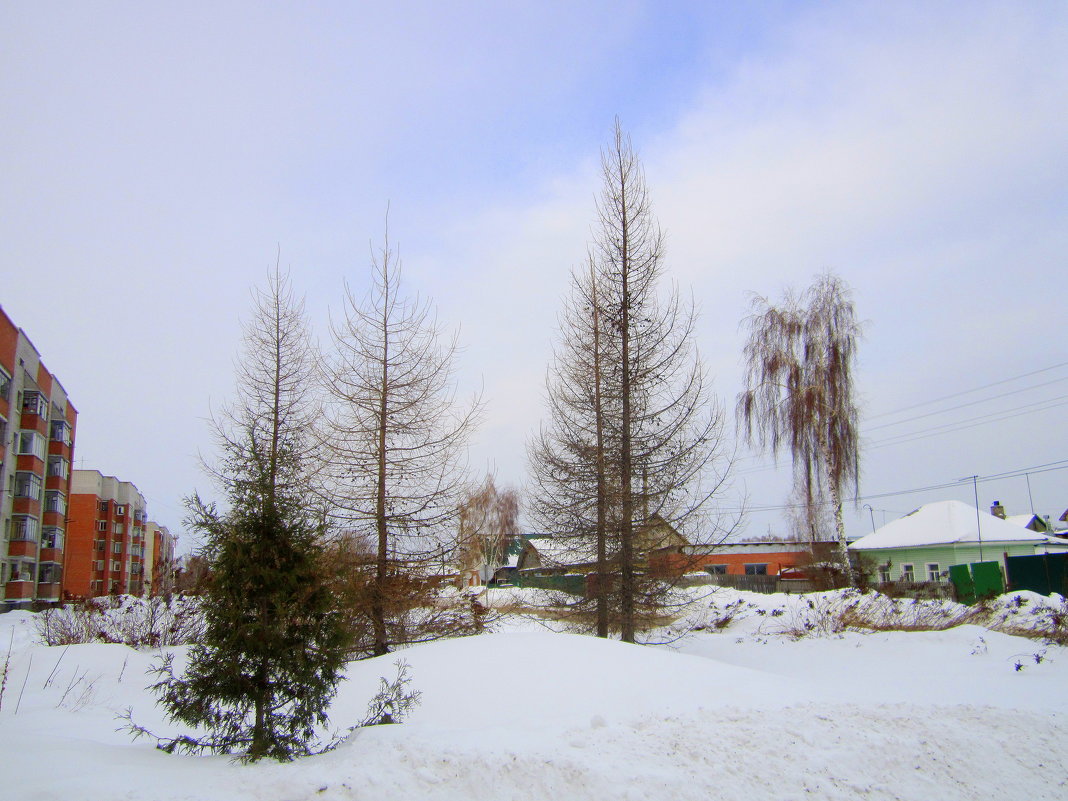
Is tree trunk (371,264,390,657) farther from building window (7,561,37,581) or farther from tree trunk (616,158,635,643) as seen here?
building window (7,561,37,581)

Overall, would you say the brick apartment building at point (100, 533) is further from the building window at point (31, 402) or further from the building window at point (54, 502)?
the building window at point (31, 402)

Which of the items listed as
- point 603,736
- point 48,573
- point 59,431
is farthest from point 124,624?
point 59,431

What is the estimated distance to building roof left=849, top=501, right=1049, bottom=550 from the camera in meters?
33.8

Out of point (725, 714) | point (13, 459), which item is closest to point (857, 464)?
point (725, 714)

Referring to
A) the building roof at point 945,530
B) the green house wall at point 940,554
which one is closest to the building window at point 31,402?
the green house wall at point 940,554

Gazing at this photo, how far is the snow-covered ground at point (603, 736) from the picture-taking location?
5484 mm

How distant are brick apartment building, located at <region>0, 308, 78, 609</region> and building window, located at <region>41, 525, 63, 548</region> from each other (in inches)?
1.7

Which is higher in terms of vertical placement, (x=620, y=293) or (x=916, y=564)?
(x=620, y=293)

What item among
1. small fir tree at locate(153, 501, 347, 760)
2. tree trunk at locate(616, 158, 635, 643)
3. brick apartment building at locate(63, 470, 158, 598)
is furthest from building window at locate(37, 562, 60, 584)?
small fir tree at locate(153, 501, 347, 760)

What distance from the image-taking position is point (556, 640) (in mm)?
10156

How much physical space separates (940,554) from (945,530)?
3.75 ft

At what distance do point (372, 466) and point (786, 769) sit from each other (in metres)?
10.4

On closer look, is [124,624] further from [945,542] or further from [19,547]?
[945,542]

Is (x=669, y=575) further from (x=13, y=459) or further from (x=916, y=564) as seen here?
(x=13, y=459)
